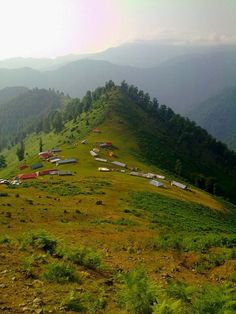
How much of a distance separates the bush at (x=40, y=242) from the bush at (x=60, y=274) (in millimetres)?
4628

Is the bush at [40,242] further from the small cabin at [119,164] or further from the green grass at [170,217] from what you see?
the small cabin at [119,164]

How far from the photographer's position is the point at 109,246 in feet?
106

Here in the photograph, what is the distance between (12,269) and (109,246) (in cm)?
1286

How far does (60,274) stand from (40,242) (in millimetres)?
6546

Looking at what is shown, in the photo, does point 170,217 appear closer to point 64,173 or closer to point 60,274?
point 60,274

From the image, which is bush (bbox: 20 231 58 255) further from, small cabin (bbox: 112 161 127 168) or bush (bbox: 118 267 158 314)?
small cabin (bbox: 112 161 127 168)

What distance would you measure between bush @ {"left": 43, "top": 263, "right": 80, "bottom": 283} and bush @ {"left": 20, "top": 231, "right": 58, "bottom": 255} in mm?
4628

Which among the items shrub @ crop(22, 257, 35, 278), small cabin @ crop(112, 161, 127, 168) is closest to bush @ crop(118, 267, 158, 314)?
shrub @ crop(22, 257, 35, 278)

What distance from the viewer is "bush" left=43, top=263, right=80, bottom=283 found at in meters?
19.6

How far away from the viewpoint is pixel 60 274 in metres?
20.0

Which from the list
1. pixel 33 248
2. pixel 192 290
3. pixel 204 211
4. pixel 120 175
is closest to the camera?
pixel 192 290

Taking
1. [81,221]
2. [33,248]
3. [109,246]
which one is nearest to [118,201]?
[81,221]

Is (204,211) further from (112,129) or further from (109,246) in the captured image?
(112,129)

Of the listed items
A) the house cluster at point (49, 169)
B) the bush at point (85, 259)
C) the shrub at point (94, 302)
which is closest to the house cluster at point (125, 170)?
the house cluster at point (49, 169)
